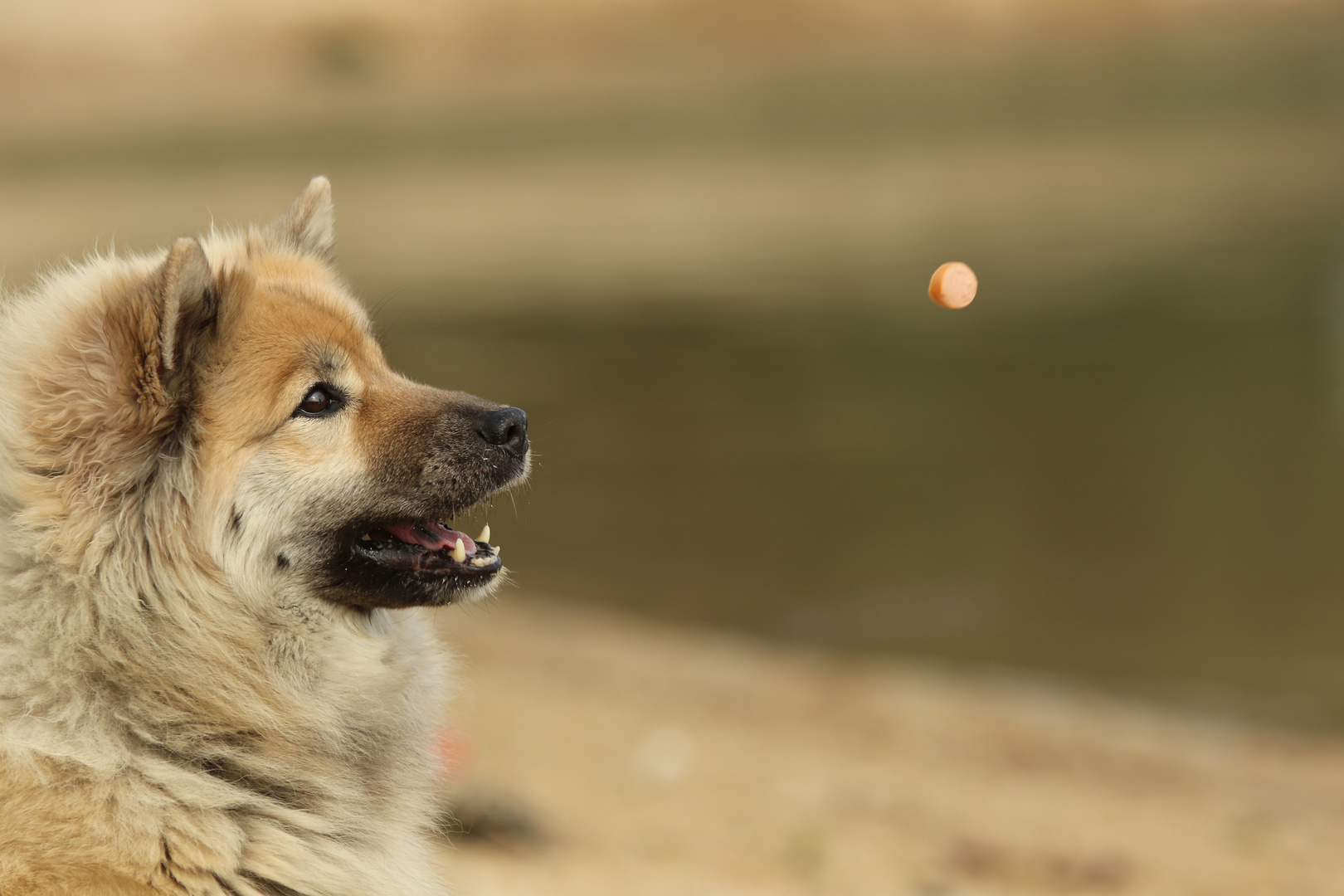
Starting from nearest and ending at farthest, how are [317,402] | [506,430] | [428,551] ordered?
1. [317,402]
2. [428,551]
3. [506,430]

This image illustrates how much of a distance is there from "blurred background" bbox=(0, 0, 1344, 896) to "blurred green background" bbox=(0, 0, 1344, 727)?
3.0 inches

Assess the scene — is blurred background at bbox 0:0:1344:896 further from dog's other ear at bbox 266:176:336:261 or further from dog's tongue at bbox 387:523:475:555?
dog's other ear at bbox 266:176:336:261

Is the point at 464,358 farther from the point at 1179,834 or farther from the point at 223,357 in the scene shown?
the point at 223,357

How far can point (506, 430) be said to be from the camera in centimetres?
366

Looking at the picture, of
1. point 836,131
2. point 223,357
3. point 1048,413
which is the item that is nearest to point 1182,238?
point 1048,413

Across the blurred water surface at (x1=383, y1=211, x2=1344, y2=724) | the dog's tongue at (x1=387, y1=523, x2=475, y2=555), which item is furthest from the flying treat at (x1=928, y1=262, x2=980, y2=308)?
the blurred water surface at (x1=383, y1=211, x2=1344, y2=724)

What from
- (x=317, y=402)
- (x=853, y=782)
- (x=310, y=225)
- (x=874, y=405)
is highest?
(x=874, y=405)

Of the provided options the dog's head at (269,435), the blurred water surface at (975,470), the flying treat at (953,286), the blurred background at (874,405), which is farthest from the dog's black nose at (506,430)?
the blurred water surface at (975,470)

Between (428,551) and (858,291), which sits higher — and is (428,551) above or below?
below

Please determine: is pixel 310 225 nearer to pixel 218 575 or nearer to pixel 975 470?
pixel 218 575

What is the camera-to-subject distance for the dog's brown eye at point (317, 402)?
3.36m

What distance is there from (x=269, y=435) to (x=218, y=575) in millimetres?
364

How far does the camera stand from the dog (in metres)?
2.97

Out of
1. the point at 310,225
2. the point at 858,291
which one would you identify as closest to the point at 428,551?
the point at 310,225
